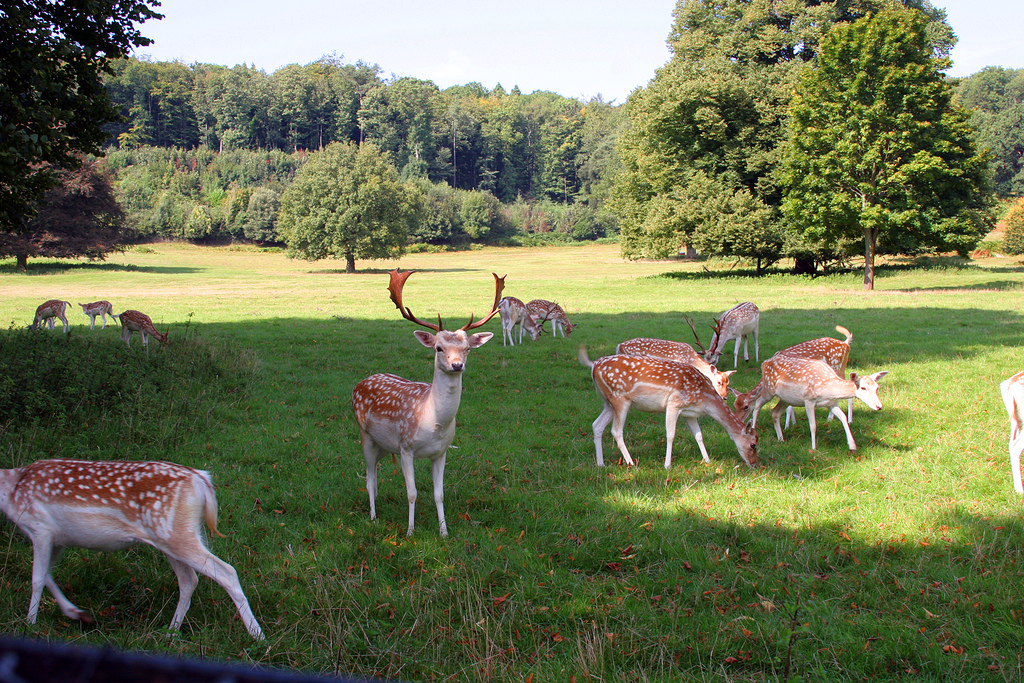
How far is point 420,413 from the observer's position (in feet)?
19.9

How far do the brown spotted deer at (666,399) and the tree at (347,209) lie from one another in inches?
1701

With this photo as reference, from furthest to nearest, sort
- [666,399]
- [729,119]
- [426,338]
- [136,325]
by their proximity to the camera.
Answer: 1. [729,119]
2. [136,325]
3. [666,399]
4. [426,338]

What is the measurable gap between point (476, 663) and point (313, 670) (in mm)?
896

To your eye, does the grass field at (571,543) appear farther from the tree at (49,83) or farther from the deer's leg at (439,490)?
the tree at (49,83)

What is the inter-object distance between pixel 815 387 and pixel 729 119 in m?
28.8

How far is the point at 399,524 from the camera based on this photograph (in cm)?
607

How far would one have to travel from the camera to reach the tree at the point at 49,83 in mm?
8180

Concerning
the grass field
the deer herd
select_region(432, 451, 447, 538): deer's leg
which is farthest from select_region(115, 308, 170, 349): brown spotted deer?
select_region(432, 451, 447, 538): deer's leg

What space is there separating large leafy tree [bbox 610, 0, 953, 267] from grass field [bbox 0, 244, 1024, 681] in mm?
20540

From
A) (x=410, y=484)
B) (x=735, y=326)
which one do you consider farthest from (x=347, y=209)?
(x=410, y=484)

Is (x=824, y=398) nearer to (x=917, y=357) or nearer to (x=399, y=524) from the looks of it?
(x=399, y=524)

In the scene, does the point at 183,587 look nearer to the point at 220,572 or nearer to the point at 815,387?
the point at 220,572

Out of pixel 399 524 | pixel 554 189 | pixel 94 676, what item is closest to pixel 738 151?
pixel 399 524

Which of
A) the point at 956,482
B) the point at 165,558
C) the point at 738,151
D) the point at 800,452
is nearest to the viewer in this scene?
the point at 165,558
